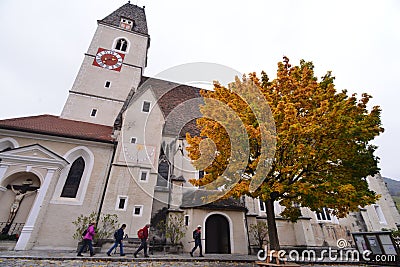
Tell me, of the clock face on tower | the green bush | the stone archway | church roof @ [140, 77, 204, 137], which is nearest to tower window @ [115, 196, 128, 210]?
the green bush

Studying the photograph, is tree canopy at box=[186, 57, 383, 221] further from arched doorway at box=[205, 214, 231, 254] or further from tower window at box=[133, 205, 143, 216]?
arched doorway at box=[205, 214, 231, 254]

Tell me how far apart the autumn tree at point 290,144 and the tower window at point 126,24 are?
2289 cm

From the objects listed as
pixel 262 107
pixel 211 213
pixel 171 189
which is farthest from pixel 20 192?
pixel 262 107

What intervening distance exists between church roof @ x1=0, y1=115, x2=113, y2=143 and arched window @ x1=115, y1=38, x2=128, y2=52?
38.4 ft

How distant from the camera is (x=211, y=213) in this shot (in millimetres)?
13398

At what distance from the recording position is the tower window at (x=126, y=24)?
26.1 metres

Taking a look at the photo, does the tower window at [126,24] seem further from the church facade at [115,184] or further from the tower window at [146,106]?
the tower window at [146,106]

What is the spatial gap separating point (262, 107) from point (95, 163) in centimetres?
1130

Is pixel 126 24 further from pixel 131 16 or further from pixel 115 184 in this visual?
pixel 115 184

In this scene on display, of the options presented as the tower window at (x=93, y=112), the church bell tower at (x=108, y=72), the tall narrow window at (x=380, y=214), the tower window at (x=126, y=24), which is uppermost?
the tower window at (x=126, y=24)

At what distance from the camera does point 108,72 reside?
2183cm

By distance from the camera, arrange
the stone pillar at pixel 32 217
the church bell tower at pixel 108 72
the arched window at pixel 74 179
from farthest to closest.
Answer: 1. the church bell tower at pixel 108 72
2. the arched window at pixel 74 179
3. the stone pillar at pixel 32 217

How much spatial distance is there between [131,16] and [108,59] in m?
10.9

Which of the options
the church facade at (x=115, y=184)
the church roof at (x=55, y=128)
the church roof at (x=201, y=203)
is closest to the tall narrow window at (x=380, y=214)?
the church facade at (x=115, y=184)
